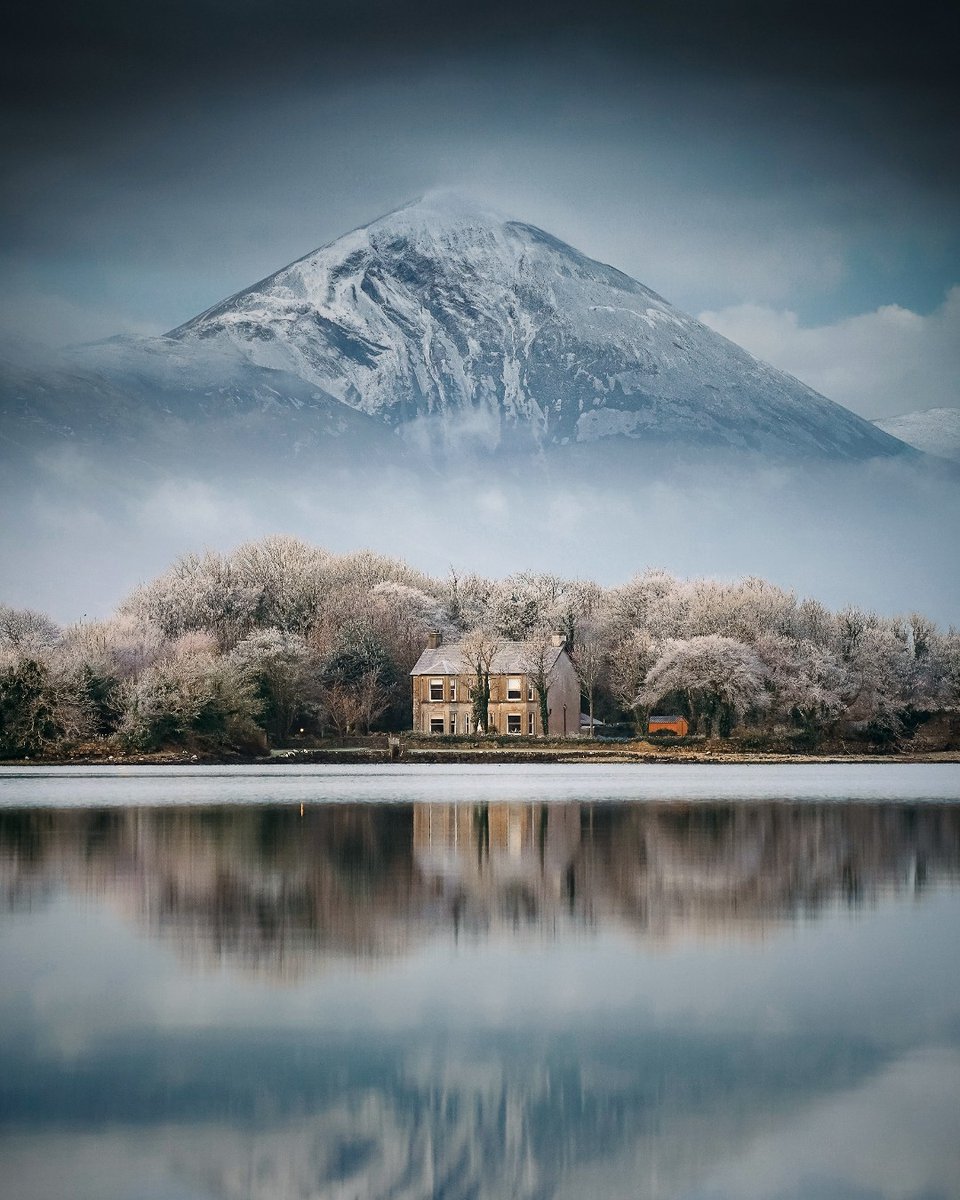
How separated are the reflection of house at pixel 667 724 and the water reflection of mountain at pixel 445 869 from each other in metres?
63.0

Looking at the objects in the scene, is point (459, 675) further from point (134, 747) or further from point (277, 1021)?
point (277, 1021)

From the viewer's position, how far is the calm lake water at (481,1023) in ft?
32.4

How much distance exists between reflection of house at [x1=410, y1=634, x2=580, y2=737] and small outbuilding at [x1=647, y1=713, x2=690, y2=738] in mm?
8296

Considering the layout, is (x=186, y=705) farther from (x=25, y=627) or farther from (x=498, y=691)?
(x=25, y=627)

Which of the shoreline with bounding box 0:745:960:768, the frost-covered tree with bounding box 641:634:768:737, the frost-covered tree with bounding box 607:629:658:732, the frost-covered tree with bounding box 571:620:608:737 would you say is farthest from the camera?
the frost-covered tree with bounding box 571:620:608:737

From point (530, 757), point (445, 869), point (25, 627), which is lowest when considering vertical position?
point (530, 757)

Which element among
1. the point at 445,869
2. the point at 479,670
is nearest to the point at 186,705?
the point at 479,670

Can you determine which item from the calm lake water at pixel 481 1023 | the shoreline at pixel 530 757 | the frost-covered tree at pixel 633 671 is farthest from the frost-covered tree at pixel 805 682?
the calm lake water at pixel 481 1023

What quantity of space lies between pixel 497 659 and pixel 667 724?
15.0 meters

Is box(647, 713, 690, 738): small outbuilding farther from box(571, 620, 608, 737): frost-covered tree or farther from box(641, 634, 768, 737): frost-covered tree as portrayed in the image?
box(641, 634, 768, 737): frost-covered tree

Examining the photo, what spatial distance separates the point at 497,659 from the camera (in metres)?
95.8

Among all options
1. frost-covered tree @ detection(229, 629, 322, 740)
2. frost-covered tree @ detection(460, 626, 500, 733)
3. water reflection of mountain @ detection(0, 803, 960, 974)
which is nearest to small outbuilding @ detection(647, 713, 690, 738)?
frost-covered tree @ detection(460, 626, 500, 733)

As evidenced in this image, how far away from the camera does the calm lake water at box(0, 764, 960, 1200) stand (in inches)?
→ 389

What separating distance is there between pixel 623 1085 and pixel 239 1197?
10.7 feet
